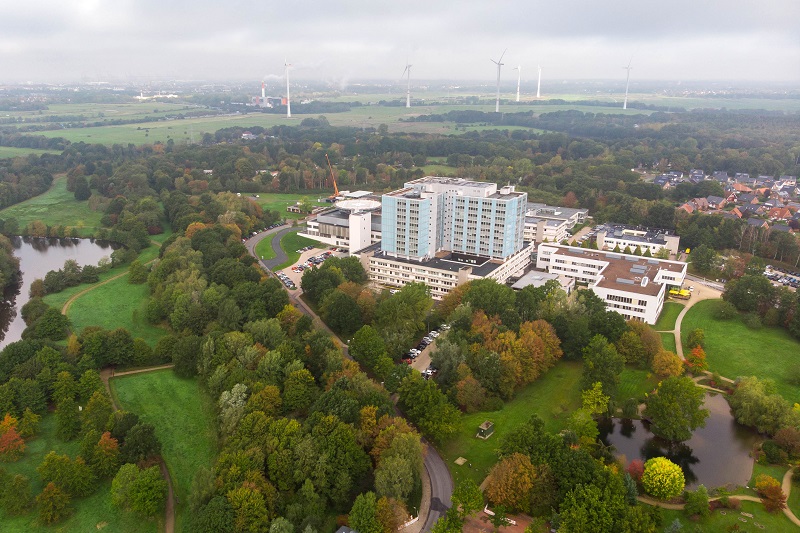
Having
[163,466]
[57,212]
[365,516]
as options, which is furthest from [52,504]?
[57,212]

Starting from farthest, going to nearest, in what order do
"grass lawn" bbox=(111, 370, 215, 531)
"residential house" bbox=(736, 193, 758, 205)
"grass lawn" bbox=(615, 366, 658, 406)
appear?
"residential house" bbox=(736, 193, 758, 205) < "grass lawn" bbox=(615, 366, 658, 406) < "grass lawn" bbox=(111, 370, 215, 531)

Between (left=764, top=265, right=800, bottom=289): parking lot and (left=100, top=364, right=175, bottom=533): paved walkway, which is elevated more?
(left=764, top=265, right=800, bottom=289): parking lot

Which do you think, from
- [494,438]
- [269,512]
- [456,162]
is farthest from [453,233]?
[456,162]

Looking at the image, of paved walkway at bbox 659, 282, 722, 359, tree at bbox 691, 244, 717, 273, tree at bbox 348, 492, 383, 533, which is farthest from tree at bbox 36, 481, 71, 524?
Result: tree at bbox 691, 244, 717, 273

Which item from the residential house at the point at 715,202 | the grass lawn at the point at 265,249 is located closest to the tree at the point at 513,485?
the grass lawn at the point at 265,249

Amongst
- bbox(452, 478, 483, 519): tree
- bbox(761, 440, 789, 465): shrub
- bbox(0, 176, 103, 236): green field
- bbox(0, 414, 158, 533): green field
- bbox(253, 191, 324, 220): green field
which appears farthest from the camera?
bbox(253, 191, 324, 220): green field

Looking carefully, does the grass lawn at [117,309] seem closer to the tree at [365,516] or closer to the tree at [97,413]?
the tree at [97,413]

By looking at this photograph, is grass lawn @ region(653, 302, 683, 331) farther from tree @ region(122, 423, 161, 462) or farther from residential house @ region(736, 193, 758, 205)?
residential house @ region(736, 193, 758, 205)
